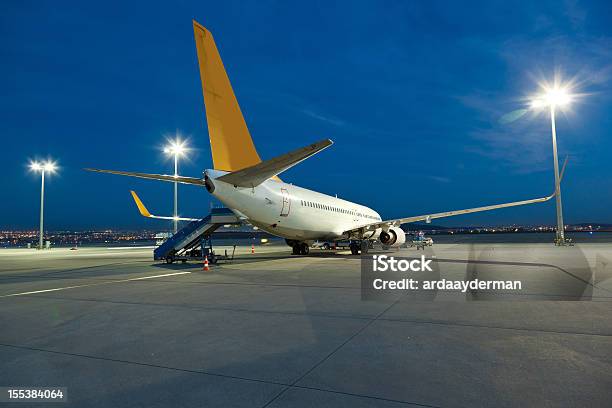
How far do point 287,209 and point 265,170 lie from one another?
5411mm

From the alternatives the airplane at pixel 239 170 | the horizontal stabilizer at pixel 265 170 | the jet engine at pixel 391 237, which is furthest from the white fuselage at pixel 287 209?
the jet engine at pixel 391 237

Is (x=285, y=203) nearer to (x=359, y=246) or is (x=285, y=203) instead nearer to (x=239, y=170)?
(x=239, y=170)

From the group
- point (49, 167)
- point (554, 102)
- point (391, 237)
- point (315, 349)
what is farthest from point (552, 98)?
point (49, 167)

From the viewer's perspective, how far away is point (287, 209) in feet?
62.0

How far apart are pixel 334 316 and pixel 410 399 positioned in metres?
3.41

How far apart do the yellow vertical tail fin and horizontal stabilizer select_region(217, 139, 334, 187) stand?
1.00 m

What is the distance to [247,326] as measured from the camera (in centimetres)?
598

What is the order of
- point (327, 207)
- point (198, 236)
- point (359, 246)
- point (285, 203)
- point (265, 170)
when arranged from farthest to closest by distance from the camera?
point (359, 246) → point (327, 207) → point (198, 236) → point (285, 203) → point (265, 170)

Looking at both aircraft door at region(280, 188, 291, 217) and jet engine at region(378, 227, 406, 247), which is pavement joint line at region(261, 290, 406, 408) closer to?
aircraft door at region(280, 188, 291, 217)

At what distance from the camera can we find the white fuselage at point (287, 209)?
1564cm

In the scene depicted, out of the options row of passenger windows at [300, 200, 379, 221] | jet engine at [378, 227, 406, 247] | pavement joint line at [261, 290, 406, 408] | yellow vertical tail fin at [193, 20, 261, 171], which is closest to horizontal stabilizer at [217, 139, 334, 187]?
yellow vertical tail fin at [193, 20, 261, 171]

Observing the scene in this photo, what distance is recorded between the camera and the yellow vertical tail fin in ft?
46.9

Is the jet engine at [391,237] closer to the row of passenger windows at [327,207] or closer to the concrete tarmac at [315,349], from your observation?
the row of passenger windows at [327,207]

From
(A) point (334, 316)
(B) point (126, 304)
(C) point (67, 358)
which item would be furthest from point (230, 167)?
(C) point (67, 358)
